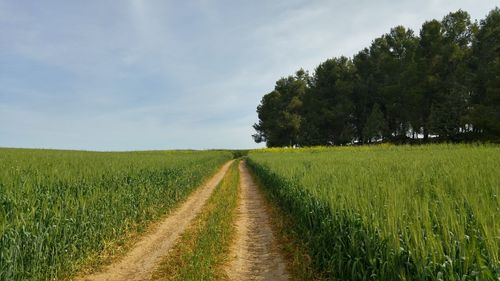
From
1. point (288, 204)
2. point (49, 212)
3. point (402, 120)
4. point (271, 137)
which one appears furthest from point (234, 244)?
point (271, 137)

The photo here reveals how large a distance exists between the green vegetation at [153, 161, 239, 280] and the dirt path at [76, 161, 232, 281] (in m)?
0.33

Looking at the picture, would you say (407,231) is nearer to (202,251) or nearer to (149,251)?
(202,251)

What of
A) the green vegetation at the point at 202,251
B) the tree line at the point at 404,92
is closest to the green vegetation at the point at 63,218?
the green vegetation at the point at 202,251

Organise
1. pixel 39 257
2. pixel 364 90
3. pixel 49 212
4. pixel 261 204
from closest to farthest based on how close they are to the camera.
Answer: pixel 39 257
pixel 49 212
pixel 261 204
pixel 364 90

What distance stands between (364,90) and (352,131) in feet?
29.4

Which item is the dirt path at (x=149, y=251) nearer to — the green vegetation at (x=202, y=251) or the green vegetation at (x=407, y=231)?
the green vegetation at (x=202, y=251)

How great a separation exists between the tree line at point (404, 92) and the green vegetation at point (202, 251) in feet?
143

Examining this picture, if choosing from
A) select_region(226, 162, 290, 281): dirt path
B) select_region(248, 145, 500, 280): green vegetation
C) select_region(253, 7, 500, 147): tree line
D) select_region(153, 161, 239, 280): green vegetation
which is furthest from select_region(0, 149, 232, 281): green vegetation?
select_region(253, 7, 500, 147): tree line

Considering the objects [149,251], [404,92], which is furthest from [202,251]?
[404,92]

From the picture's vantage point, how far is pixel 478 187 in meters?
6.89

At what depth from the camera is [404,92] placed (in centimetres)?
5853

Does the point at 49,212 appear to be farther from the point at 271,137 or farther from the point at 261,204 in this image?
the point at 271,137

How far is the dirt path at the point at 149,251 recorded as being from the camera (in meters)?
7.97

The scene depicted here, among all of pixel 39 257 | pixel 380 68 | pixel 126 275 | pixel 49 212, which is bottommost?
pixel 126 275
